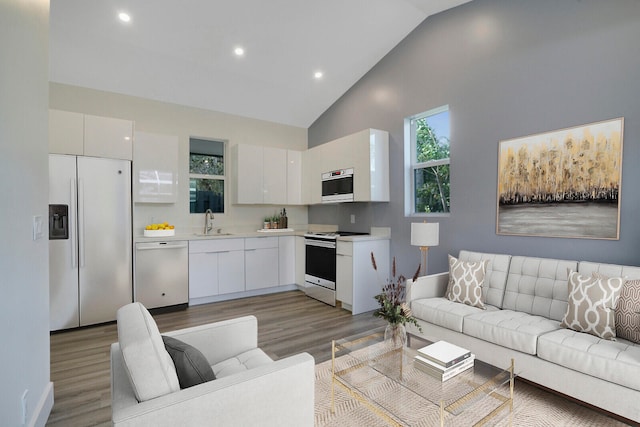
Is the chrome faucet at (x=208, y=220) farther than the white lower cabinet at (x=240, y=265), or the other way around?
the chrome faucet at (x=208, y=220)

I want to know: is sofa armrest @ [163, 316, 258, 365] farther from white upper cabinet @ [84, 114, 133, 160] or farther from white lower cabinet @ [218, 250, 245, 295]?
white upper cabinet @ [84, 114, 133, 160]

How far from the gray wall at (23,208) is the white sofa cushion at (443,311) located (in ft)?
8.92

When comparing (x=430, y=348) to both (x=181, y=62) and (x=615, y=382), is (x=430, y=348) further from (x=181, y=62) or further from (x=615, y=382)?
(x=181, y=62)

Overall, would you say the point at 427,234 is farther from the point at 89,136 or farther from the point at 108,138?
the point at 89,136

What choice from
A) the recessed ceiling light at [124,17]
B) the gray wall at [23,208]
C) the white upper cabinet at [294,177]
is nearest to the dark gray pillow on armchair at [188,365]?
the gray wall at [23,208]

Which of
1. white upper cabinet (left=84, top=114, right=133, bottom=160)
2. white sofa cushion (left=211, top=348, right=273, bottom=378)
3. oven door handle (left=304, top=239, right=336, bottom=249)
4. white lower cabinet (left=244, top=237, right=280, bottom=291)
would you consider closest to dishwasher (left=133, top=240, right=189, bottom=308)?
white lower cabinet (left=244, top=237, right=280, bottom=291)

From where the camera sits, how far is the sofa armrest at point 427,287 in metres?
3.03

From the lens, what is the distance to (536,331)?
2.18m

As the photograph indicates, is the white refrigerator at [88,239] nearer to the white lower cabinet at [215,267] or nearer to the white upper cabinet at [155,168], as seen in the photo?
the white upper cabinet at [155,168]

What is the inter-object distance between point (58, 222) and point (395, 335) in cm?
355

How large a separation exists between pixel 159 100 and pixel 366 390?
457 centimetres

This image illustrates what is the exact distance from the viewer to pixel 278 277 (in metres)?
5.01

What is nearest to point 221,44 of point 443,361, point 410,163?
point 410,163

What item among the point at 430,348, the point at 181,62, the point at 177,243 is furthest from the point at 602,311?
the point at 181,62
